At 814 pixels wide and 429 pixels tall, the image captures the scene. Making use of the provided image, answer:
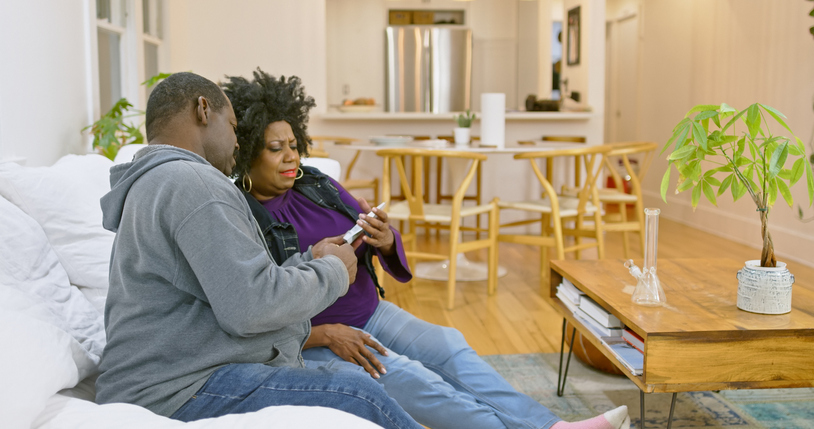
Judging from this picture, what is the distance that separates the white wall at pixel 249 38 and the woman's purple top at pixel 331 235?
9.87 feet

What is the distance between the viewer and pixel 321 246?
1.44 meters

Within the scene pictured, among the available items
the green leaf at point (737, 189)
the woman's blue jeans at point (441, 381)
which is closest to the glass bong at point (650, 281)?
the green leaf at point (737, 189)

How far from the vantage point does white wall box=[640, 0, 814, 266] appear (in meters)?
4.54

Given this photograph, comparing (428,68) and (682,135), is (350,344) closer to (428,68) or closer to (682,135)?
(682,135)

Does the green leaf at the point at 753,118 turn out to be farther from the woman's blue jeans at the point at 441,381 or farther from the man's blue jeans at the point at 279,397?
the man's blue jeans at the point at 279,397

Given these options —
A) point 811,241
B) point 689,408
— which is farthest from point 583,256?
point 689,408

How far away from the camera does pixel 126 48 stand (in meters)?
3.63

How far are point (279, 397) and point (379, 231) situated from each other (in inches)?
22.6

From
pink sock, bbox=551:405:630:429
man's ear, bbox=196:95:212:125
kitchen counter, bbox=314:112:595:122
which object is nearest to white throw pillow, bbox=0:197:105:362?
man's ear, bbox=196:95:212:125

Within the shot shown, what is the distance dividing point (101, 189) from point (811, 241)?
425cm

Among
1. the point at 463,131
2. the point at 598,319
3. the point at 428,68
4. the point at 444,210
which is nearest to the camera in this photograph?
the point at 598,319

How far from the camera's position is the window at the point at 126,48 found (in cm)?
330

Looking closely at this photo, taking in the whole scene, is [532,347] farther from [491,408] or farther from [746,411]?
[491,408]

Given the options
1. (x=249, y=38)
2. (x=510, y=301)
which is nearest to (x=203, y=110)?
(x=510, y=301)
